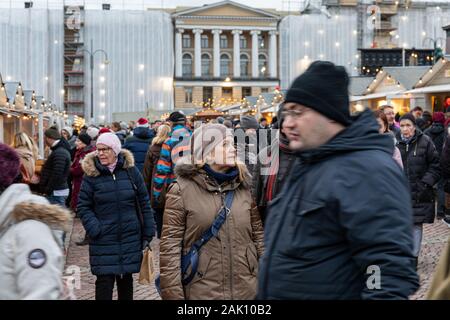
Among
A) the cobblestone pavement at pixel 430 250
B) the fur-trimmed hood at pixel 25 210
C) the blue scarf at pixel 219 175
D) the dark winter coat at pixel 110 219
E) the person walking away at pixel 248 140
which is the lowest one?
the cobblestone pavement at pixel 430 250

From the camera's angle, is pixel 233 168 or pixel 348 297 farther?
pixel 233 168

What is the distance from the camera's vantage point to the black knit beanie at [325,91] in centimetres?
242

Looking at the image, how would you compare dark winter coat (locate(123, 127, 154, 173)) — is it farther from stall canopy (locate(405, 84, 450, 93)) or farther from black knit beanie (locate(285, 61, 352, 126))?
stall canopy (locate(405, 84, 450, 93))

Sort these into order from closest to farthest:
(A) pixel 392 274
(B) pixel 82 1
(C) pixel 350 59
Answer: (A) pixel 392 274
(C) pixel 350 59
(B) pixel 82 1

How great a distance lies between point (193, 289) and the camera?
12.9 feet

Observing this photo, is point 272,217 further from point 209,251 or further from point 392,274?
point 209,251

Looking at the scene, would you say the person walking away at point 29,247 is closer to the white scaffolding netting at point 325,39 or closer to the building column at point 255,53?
the white scaffolding netting at point 325,39

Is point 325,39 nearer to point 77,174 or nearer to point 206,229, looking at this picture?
point 77,174

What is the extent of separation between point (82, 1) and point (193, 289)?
7020cm

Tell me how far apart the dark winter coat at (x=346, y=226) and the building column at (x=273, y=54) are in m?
71.6

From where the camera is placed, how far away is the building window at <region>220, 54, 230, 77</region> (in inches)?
3024

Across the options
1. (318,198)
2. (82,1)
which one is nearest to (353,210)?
(318,198)

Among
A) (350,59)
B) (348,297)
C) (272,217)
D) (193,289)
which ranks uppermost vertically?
(350,59)

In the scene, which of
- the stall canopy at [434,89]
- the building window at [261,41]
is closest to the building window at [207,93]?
the building window at [261,41]
